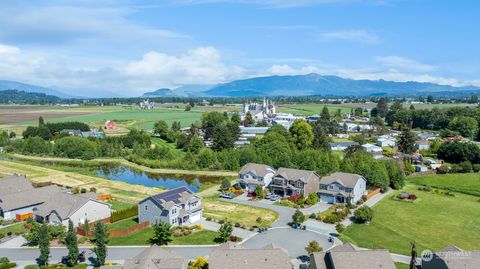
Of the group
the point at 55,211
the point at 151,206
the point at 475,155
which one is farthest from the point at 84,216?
the point at 475,155

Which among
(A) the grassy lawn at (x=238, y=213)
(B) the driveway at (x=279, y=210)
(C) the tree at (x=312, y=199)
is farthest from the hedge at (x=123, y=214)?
(C) the tree at (x=312, y=199)

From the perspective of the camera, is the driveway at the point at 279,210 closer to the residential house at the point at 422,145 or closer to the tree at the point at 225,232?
the tree at the point at 225,232

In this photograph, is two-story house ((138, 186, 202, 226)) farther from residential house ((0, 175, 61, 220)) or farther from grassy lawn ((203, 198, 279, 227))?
residential house ((0, 175, 61, 220))

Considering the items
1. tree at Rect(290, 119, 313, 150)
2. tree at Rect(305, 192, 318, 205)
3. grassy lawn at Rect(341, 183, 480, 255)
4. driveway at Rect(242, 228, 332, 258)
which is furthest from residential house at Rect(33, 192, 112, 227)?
tree at Rect(290, 119, 313, 150)

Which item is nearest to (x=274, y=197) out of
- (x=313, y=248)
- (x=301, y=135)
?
(x=313, y=248)

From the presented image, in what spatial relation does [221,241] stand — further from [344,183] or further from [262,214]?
[344,183]

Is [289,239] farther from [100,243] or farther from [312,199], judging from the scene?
[100,243]
